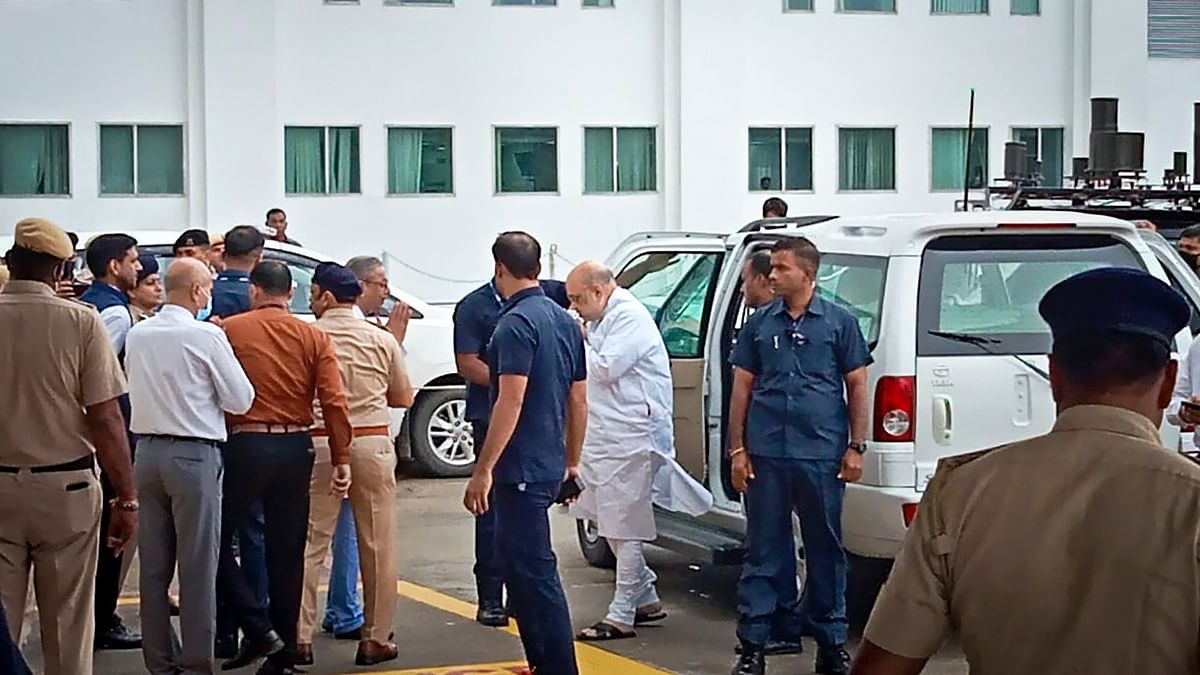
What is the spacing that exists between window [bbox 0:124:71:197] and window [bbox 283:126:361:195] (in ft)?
10.3

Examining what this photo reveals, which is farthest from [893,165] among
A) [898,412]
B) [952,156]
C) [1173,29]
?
[898,412]

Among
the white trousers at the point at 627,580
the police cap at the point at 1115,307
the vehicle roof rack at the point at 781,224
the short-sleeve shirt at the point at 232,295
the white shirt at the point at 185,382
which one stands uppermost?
the vehicle roof rack at the point at 781,224

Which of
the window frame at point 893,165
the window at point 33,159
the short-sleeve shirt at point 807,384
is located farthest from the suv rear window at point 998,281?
the window frame at point 893,165

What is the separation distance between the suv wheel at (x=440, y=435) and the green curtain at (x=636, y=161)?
13361 millimetres

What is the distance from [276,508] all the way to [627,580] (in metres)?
1.98

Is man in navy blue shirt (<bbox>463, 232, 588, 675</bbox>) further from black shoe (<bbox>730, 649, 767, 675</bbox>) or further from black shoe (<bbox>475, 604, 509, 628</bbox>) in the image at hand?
black shoe (<bbox>475, 604, 509, 628</bbox>)

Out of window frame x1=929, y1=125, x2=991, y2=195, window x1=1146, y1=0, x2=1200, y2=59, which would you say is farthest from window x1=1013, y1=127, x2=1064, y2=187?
window x1=1146, y1=0, x2=1200, y2=59

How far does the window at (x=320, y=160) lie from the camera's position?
2594cm

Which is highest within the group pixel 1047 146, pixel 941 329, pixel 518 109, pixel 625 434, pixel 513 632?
pixel 518 109

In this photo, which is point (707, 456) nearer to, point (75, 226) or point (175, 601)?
point (175, 601)

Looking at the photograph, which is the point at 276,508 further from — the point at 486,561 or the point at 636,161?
the point at 636,161

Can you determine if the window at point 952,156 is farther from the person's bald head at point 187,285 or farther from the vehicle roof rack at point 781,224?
the person's bald head at point 187,285

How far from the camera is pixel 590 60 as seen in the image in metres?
26.8

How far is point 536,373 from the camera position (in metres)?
7.15
